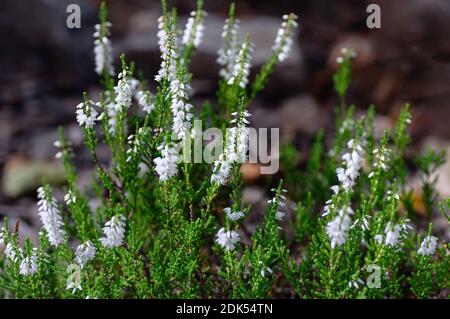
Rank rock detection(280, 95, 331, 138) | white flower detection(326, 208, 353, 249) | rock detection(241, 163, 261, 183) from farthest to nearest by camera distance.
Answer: rock detection(280, 95, 331, 138), rock detection(241, 163, 261, 183), white flower detection(326, 208, 353, 249)

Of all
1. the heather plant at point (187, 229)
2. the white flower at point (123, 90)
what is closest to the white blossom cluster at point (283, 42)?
the heather plant at point (187, 229)

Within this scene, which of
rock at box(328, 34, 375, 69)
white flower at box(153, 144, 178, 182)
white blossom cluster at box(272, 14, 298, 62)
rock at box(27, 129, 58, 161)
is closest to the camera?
white flower at box(153, 144, 178, 182)

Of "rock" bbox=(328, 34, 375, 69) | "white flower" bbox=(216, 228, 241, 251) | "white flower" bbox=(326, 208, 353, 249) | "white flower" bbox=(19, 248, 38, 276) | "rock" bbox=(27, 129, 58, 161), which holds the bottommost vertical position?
"white flower" bbox=(19, 248, 38, 276)

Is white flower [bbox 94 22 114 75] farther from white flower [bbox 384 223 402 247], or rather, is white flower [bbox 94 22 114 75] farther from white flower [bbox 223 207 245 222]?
white flower [bbox 384 223 402 247]

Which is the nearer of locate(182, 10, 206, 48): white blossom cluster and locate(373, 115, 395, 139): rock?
locate(182, 10, 206, 48): white blossom cluster

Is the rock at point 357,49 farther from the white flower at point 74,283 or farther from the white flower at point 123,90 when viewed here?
the white flower at point 74,283

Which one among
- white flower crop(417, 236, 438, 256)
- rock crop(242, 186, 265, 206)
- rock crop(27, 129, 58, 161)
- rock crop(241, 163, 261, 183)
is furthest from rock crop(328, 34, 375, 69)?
white flower crop(417, 236, 438, 256)

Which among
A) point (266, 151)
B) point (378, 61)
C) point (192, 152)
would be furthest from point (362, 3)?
point (192, 152)

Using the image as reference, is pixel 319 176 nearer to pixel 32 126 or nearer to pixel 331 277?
pixel 331 277
